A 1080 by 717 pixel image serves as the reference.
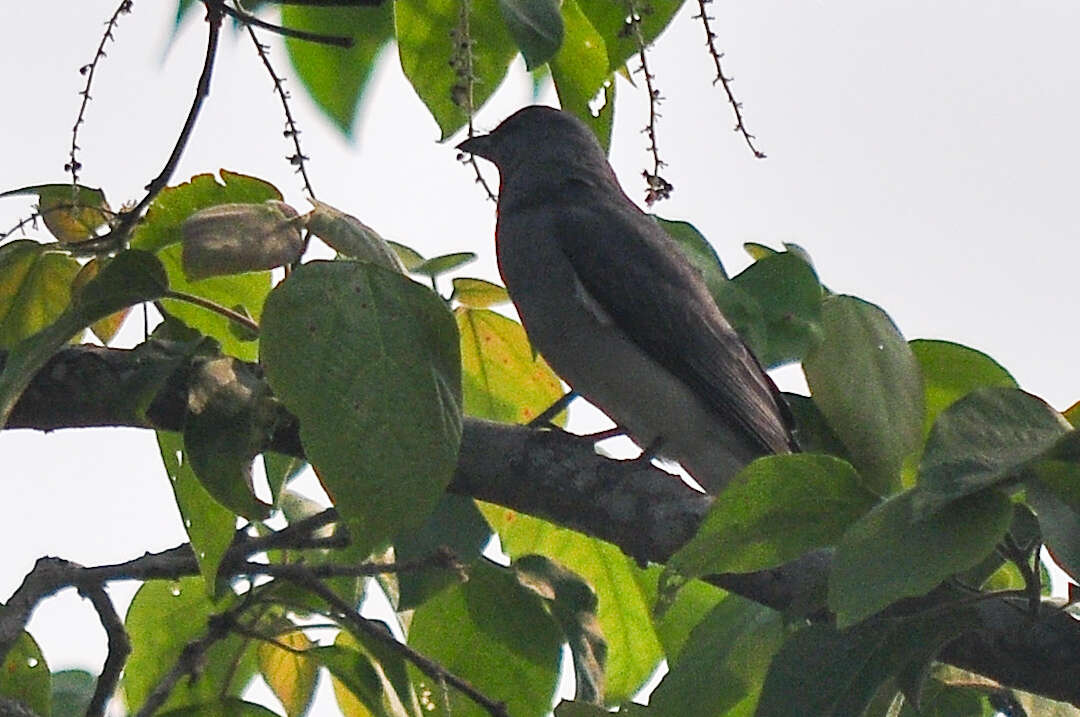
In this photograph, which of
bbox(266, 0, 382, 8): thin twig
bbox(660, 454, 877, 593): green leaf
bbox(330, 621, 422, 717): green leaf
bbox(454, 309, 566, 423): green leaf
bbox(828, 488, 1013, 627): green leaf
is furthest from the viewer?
bbox(454, 309, 566, 423): green leaf

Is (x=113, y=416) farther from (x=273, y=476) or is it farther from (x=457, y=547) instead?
(x=457, y=547)

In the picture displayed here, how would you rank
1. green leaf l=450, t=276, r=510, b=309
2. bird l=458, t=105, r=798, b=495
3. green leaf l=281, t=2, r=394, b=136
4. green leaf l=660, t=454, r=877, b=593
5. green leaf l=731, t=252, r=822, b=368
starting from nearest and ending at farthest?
green leaf l=660, t=454, r=877, b=593
green leaf l=731, t=252, r=822, b=368
green leaf l=281, t=2, r=394, b=136
green leaf l=450, t=276, r=510, b=309
bird l=458, t=105, r=798, b=495

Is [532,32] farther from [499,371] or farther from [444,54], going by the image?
[499,371]

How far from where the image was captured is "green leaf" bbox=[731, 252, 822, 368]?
2.40m

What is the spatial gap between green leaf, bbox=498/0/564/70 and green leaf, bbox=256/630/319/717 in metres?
1.22

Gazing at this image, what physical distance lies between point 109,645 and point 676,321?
1.93 metres

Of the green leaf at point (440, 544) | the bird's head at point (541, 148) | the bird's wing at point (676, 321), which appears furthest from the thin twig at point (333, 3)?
the bird's head at point (541, 148)

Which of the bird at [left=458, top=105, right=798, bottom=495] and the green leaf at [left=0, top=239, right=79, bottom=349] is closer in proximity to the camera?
the green leaf at [left=0, top=239, right=79, bottom=349]

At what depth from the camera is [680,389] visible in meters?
4.04

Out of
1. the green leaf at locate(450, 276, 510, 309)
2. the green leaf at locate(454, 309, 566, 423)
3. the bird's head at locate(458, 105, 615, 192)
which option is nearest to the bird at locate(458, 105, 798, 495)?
the bird's head at locate(458, 105, 615, 192)

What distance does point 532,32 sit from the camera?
203 cm

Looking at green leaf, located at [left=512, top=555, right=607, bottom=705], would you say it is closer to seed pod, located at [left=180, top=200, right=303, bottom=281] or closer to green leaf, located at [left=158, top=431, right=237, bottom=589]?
green leaf, located at [left=158, top=431, right=237, bottom=589]

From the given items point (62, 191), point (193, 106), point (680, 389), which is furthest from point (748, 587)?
point (680, 389)

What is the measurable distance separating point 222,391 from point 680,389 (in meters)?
2.11
